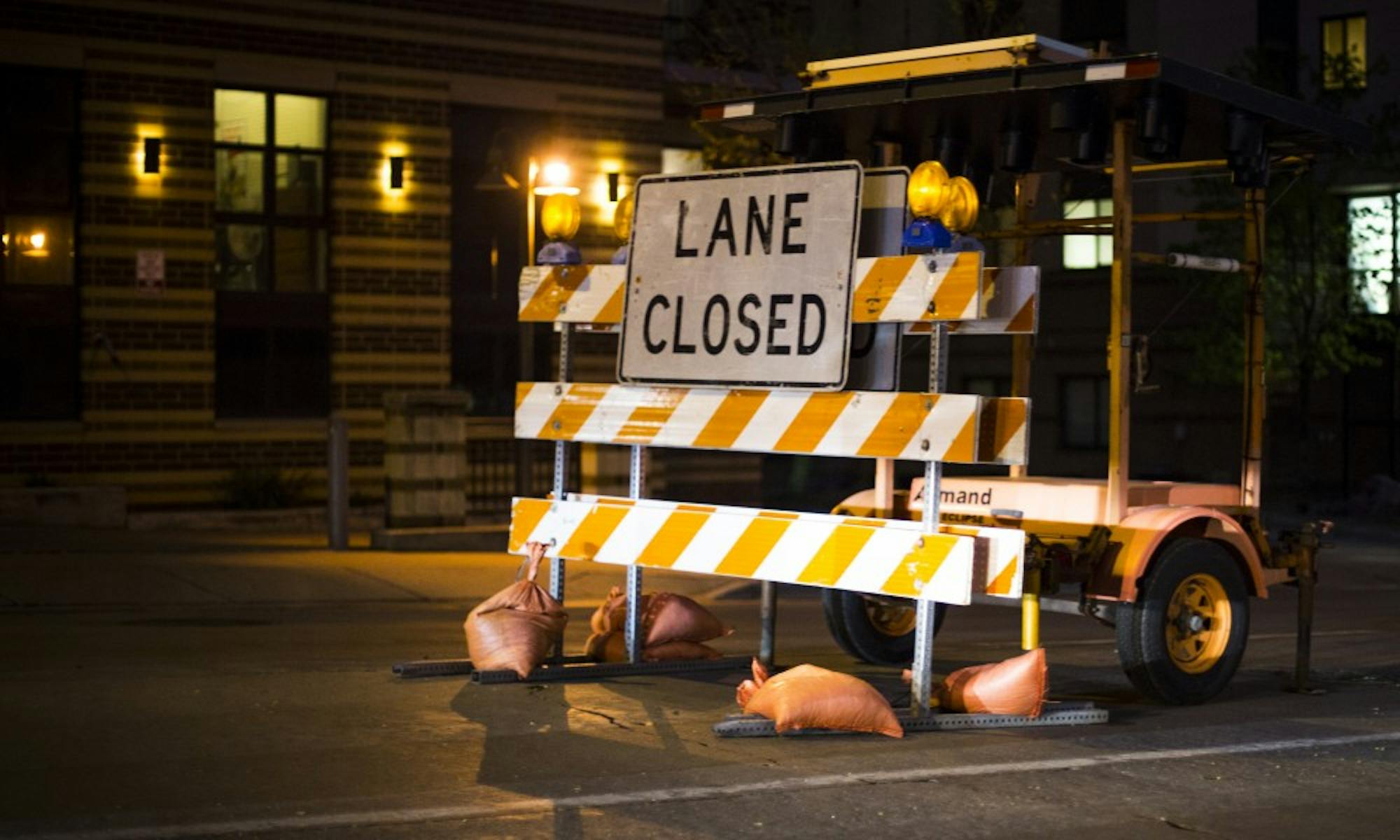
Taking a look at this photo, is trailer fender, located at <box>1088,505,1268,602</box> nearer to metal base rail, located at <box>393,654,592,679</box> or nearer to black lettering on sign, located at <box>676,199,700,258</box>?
black lettering on sign, located at <box>676,199,700,258</box>

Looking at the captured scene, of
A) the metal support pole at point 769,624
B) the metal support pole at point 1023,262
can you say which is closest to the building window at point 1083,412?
the metal support pole at point 1023,262

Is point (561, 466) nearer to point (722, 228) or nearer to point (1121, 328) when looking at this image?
point (722, 228)

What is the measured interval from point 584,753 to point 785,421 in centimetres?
188

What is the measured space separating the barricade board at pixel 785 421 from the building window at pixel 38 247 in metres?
13.3

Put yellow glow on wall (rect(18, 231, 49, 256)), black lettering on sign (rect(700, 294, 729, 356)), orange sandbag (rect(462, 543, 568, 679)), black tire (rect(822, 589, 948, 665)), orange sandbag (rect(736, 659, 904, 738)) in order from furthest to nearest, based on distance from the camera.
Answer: yellow glow on wall (rect(18, 231, 49, 256)), black tire (rect(822, 589, 948, 665)), orange sandbag (rect(462, 543, 568, 679)), black lettering on sign (rect(700, 294, 729, 356)), orange sandbag (rect(736, 659, 904, 738))

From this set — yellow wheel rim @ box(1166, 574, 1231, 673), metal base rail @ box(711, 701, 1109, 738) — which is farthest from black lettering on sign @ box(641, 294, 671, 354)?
yellow wheel rim @ box(1166, 574, 1231, 673)

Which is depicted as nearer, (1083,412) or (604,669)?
(604,669)

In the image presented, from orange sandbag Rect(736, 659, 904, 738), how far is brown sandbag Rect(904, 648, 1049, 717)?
52 cm

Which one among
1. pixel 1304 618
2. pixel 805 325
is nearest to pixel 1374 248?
pixel 1304 618

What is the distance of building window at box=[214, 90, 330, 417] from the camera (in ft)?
77.1

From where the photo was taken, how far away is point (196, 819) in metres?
6.73

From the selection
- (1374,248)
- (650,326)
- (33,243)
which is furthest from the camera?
(1374,248)

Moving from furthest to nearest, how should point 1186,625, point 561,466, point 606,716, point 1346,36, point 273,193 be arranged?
point 1346,36 < point 273,193 < point 561,466 < point 1186,625 < point 606,716

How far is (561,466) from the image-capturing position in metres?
10.3
